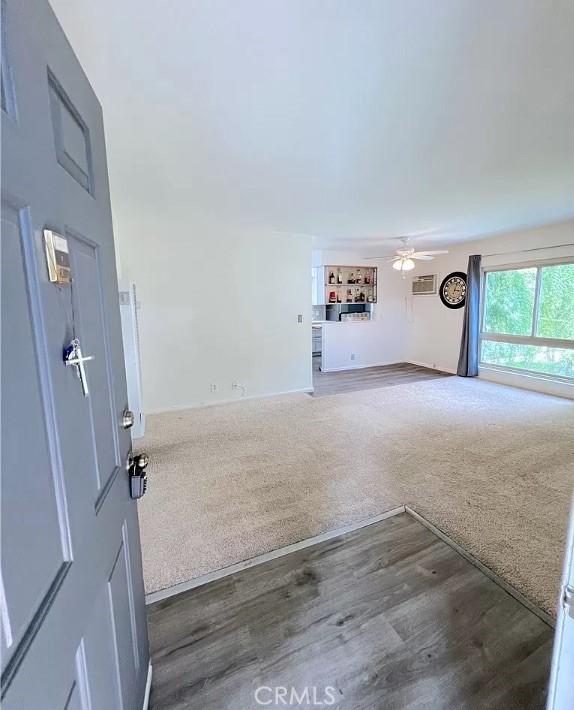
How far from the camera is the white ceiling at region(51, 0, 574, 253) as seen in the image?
1189 mm

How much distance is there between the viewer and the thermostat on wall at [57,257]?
22.3 inches

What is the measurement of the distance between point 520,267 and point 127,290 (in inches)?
215

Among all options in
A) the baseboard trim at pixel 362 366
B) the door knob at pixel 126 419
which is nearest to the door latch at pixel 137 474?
the door knob at pixel 126 419

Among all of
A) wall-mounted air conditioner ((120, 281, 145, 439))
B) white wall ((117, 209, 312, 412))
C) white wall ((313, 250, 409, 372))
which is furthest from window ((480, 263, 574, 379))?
wall-mounted air conditioner ((120, 281, 145, 439))

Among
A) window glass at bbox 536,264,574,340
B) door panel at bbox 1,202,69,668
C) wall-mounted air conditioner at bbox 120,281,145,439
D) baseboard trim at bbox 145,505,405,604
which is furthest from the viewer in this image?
window glass at bbox 536,264,574,340

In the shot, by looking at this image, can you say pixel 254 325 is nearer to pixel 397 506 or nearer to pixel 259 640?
pixel 397 506

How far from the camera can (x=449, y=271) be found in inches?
248

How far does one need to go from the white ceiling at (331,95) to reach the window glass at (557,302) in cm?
202

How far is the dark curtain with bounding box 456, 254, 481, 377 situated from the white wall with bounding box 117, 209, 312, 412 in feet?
9.27

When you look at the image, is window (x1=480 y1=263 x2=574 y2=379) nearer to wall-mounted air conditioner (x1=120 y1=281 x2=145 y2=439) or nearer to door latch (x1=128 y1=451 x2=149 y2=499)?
wall-mounted air conditioner (x1=120 y1=281 x2=145 y2=439)

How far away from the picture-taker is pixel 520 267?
5.13 m

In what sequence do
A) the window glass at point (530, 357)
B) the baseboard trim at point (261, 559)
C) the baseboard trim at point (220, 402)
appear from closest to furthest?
the baseboard trim at point (261, 559), the baseboard trim at point (220, 402), the window glass at point (530, 357)

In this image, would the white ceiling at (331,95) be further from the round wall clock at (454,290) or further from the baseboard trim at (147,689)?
the round wall clock at (454,290)

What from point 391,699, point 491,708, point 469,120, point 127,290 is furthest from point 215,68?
point 491,708
